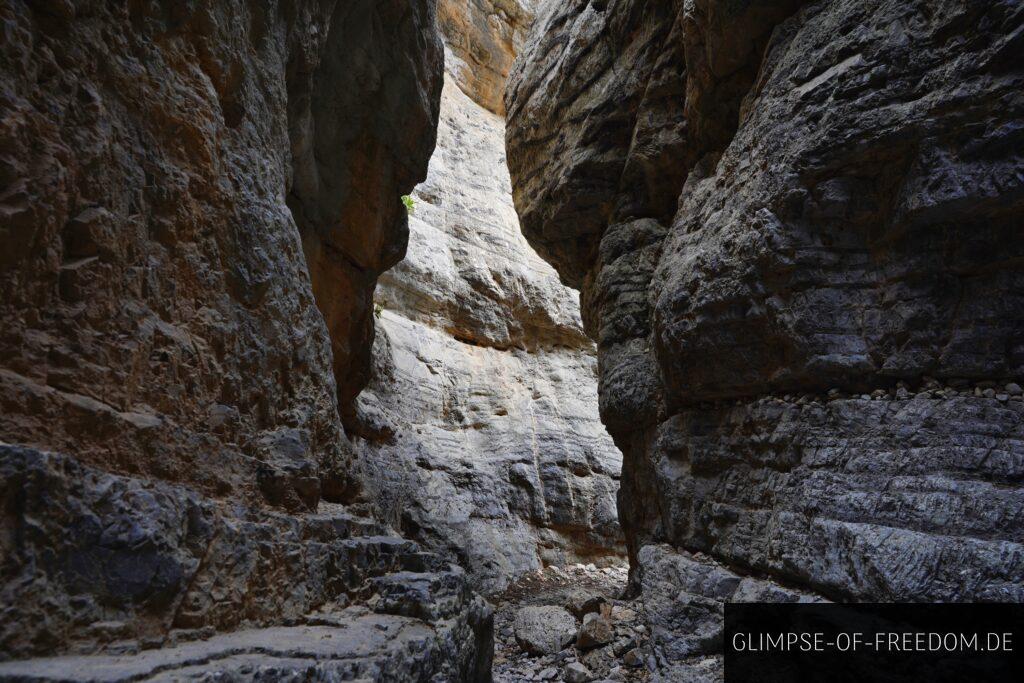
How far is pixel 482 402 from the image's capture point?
48.2 feet

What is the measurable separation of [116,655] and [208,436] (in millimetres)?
1350

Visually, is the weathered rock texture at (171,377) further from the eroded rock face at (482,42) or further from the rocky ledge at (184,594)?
the eroded rock face at (482,42)

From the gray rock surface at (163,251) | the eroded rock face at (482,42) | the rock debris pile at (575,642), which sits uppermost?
the eroded rock face at (482,42)

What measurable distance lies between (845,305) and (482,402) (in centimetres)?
991

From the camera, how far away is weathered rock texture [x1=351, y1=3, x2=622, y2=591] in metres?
11.8

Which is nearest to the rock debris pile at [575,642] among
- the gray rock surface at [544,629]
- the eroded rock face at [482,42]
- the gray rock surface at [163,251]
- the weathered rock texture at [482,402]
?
the gray rock surface at [544,629]

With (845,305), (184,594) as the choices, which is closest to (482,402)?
(845,305)

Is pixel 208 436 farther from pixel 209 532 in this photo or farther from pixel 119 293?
pixel 119 293

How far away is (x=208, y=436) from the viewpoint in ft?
12.2

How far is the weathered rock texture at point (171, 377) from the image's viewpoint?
107 inches

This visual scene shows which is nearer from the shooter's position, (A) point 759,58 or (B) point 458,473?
(A) point 759,58

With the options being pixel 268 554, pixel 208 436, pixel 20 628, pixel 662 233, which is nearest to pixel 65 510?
pixel 20 628

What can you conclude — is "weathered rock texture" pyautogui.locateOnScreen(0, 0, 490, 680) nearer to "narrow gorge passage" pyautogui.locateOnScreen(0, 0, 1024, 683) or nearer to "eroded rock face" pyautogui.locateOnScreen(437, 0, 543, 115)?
"narrow gorge passage" pyautogui.locateOnScreen(0, 0, 1024, 683)

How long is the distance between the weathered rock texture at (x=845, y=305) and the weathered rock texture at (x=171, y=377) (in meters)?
3.35
